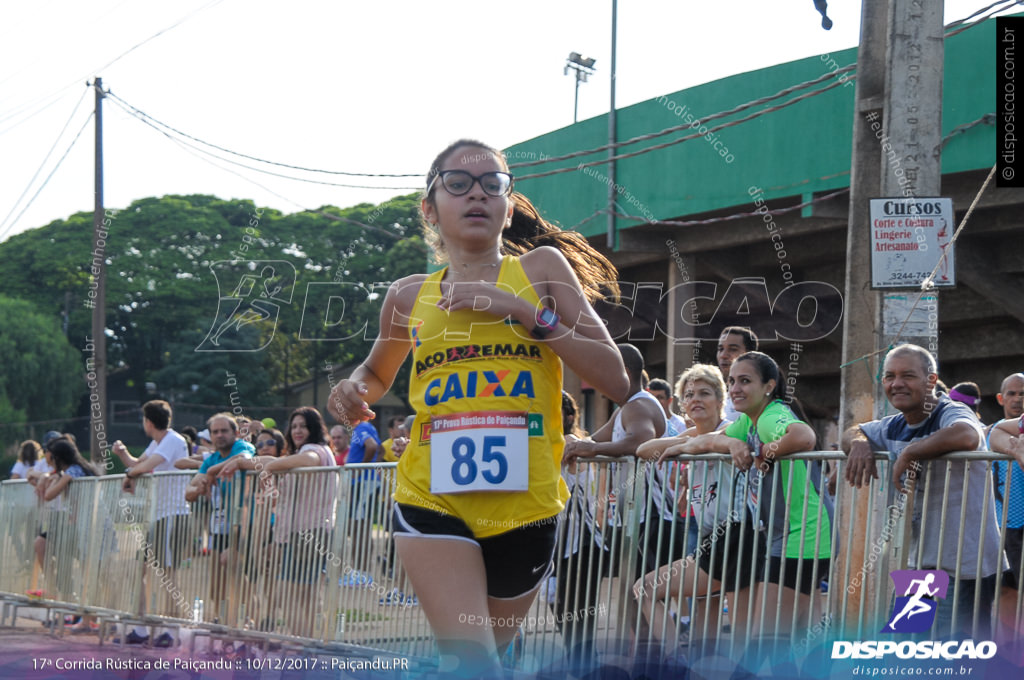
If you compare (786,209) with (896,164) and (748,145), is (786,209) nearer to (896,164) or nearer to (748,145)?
(748,145)

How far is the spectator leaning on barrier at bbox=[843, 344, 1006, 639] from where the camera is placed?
15.3ft

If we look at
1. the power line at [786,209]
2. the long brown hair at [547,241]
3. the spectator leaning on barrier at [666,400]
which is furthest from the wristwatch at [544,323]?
the power line at [786,209]

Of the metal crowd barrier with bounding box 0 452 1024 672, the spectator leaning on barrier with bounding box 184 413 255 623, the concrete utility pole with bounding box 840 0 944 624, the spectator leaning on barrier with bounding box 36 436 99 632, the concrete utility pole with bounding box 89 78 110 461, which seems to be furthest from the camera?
the concrete utility pole with bounding box 89 78 110 461

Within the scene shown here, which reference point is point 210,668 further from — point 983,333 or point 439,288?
point 983,333

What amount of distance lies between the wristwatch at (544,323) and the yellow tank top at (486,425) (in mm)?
58

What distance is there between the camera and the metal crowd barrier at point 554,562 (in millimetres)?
4973

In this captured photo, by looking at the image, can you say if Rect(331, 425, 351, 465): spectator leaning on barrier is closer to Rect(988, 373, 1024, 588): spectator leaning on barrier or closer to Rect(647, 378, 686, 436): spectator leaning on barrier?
Rect(647, 378, 686, 436): spectator leaning on barrier

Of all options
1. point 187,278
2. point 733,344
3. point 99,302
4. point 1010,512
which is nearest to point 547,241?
point 1010,512

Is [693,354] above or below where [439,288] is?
above

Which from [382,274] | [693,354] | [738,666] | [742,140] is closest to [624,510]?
[738,666]

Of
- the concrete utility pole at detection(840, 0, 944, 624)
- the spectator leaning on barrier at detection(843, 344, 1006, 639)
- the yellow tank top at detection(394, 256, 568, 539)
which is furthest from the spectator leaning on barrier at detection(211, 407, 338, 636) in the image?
the yellow tank top at detection(394, 256, 568, 539)

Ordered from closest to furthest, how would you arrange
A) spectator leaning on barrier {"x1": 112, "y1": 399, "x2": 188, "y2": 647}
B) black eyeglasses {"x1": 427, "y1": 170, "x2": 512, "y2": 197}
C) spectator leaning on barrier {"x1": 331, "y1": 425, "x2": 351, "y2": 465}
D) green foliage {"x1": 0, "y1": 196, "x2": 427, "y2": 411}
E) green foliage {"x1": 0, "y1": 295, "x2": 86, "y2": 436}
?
black eyeglasses {"x1": 427, "y1": 170, "x2": 512, "y2": 197}, spectator leaning on barrier {"x1": 112, "y1": 399, "x2": 188, "y2": 647}, spectator leaning on barrier {"x1": 331, "y1": 425, "x2": 351, "y2": 465}, green foliage {"x1": 0, "y1": 295, "x2": 86, "y2": 436}, green foliage {"x1": 0, "y1": 196, "x2": 427, "y2": 411}

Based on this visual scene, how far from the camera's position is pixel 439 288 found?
153 inches

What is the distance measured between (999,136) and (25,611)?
406 inches
